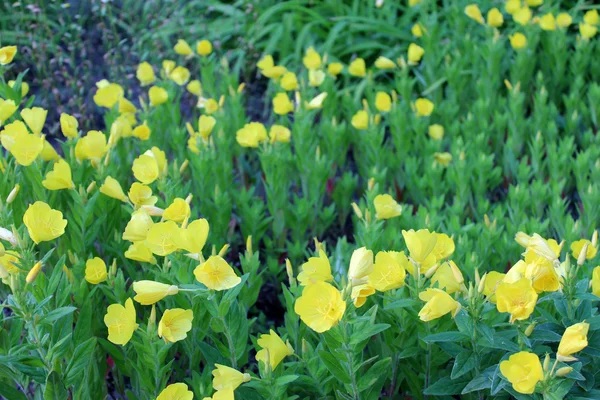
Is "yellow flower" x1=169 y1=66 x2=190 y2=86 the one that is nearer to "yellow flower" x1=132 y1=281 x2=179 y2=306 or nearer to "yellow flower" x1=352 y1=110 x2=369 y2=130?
"yellow flower" x1=352 y1=110 x2=369 y2=130

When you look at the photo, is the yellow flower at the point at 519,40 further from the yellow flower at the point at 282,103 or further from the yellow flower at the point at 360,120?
the yellow flower at the point at 282,103

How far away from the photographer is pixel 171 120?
3.22 meters

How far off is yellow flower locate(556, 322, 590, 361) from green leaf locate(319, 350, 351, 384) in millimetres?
470

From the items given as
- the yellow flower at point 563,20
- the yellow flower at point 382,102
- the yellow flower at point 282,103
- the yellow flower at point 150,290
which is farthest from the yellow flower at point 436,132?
the yellow flower at point 150,290

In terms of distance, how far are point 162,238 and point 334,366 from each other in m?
0.51

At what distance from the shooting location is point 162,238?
167cm

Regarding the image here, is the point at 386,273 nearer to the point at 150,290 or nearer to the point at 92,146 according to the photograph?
the point at 150,290

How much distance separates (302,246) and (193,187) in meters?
0.58

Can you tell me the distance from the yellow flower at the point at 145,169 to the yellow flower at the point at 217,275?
648 millimetres

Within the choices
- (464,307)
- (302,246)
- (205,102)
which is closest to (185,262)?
(464,307)

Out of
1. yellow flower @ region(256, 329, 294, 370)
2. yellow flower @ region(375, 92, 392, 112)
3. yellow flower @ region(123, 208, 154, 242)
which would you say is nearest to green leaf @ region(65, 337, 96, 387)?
yellow flower @ region(123, 208, 154, 242)

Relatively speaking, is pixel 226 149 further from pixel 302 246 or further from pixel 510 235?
pixel 510 235

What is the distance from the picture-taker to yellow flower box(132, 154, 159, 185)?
2.10 meters

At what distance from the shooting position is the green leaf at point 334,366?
5.20ft
